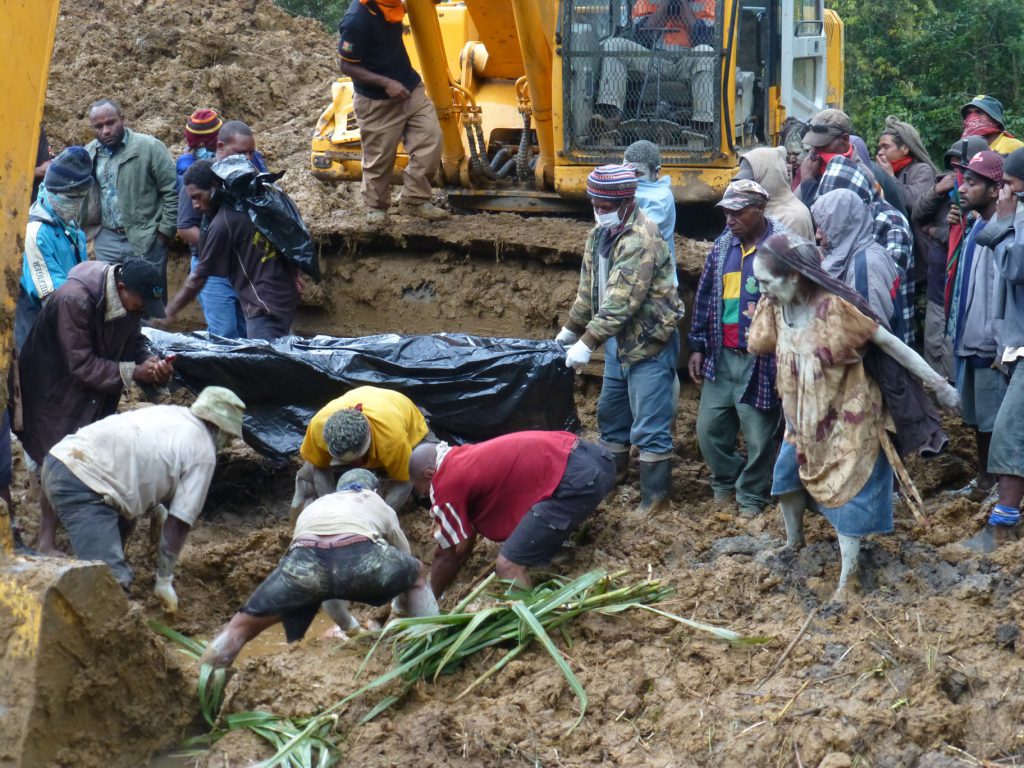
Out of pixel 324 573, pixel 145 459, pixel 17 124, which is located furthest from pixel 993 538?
pixel 17 124

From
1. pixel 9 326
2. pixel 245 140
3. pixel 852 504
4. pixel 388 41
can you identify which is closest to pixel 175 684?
pixel 9 326

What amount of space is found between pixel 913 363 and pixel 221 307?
4.55 metres

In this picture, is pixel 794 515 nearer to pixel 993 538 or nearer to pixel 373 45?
pixel 993 538

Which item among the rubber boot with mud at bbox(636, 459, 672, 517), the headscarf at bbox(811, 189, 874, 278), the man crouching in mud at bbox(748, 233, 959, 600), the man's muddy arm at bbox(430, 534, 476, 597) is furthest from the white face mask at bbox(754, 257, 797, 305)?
the man's muddy arm at bbox(430, 534, 476, 597)

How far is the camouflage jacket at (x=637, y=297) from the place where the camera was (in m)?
6.91

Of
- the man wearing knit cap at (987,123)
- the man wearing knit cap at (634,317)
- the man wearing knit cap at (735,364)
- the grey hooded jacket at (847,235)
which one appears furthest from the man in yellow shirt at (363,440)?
the man wearing knit cap at (987,123)

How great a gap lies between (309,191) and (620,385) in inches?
193

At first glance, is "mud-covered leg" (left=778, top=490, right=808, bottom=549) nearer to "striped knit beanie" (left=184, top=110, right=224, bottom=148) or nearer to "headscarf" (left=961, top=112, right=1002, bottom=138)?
"headscarf" (left=961, top=112, right=1002, bottom=138)

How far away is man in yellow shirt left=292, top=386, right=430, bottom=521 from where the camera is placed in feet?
19.6

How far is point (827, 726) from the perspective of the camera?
4750 millimetres

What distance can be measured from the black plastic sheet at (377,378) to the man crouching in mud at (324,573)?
6.76 ft

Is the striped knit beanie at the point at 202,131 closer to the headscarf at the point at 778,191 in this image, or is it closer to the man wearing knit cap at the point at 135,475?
the man wearing knit cap at the point at 135,475

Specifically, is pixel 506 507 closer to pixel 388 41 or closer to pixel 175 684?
pixel 175 684

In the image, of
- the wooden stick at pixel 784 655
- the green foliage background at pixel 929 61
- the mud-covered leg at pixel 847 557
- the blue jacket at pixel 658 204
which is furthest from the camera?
the green foliage background at pixel 929 61
